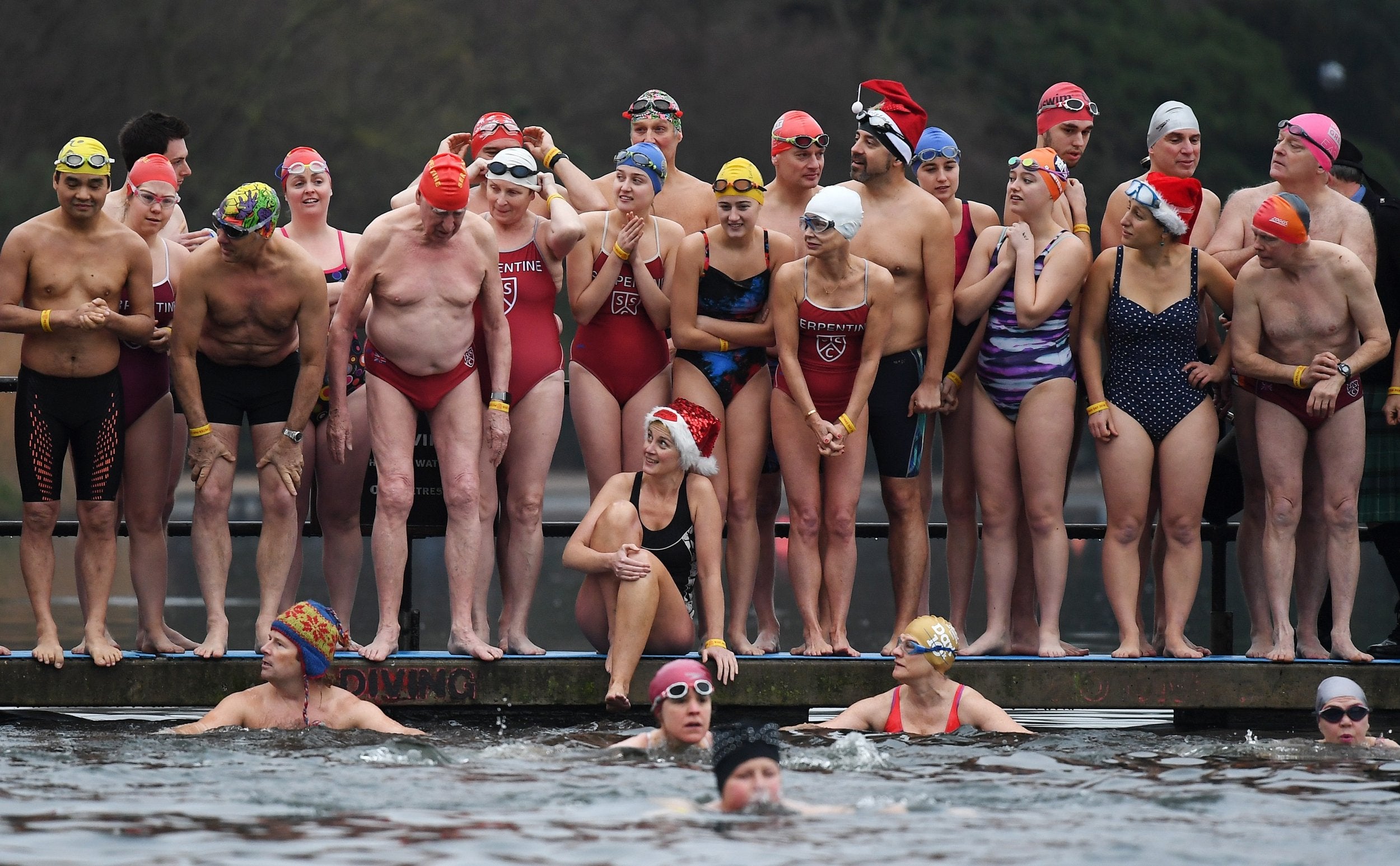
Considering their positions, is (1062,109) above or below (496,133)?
above

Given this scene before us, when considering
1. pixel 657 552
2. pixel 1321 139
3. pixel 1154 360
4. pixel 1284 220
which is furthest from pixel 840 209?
pixel 1321 139

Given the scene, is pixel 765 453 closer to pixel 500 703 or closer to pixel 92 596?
pixel 500 703

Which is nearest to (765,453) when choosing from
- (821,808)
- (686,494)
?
(686,494)

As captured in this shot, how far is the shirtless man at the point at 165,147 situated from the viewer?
29.2ft

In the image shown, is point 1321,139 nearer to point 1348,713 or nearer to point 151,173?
point 1348,713

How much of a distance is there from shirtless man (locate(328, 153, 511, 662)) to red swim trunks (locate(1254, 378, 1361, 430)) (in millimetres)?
3471

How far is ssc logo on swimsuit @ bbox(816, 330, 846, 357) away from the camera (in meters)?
8.22

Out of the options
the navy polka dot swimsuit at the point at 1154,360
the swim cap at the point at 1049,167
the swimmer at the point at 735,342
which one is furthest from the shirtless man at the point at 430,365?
the navy polka dot swimsuit at the point at 1154,360

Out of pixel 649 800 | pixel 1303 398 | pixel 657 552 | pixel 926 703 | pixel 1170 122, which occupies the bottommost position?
pixel 649 800

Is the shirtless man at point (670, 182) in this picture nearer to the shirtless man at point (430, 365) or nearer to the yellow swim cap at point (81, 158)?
the shirtless man at point (430, 365)

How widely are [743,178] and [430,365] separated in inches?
65.0

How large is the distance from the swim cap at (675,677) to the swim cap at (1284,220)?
3.20 meters

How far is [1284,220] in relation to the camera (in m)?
7.99

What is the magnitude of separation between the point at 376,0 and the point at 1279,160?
230 ft
